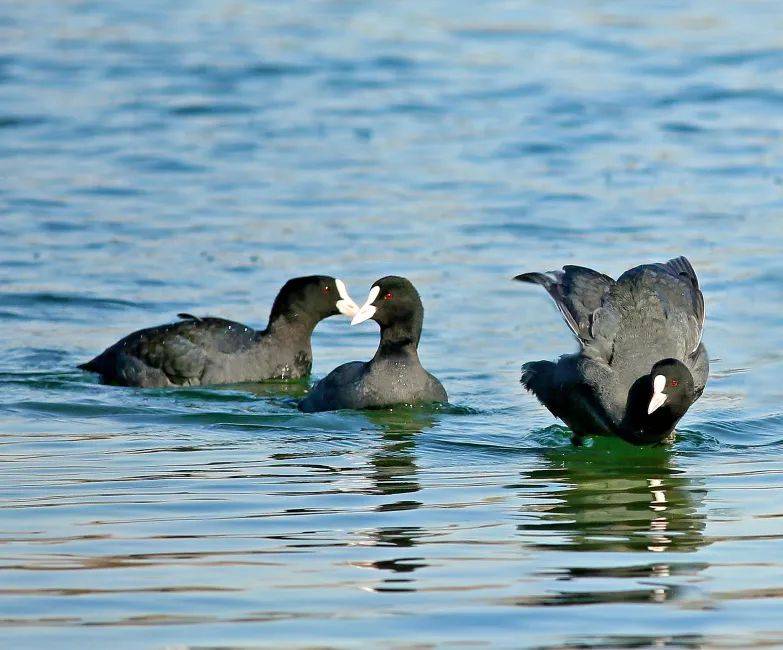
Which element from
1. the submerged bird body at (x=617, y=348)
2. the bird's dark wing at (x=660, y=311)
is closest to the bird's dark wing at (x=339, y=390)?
the submerged bird body at (x=617, y=348)

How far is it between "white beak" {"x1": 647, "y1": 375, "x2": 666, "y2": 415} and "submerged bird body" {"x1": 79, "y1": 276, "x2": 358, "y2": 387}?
2.84 metres

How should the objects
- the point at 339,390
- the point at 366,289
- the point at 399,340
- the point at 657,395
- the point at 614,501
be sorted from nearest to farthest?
the point at 614,501 < the point at 657,395 < the point at 339,390 < the point at 399,340 < the point at 366,289

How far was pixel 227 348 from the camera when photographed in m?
9.09

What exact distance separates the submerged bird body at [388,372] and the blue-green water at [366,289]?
0.58ft

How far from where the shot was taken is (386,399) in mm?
8039

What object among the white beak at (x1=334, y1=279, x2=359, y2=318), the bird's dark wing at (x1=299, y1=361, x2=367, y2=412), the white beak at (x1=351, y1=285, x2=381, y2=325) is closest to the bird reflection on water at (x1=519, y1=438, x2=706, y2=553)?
the bird's dark wing at (x1=299, y1=361, x2=367, y2=412)

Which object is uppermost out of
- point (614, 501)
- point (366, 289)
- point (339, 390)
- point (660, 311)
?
point (366, 289)

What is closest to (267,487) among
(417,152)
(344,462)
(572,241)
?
(344,462)

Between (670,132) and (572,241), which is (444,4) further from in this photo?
(572,241)

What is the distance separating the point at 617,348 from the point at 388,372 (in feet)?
4.40

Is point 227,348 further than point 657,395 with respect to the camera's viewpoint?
Yes

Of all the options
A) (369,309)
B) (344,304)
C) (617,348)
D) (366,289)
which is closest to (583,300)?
(617,348)

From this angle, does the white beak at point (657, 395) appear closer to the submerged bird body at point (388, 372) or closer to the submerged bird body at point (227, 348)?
the submerged bird body at point (388, 372)

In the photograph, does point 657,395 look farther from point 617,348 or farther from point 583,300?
point 583,300
